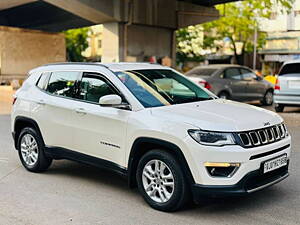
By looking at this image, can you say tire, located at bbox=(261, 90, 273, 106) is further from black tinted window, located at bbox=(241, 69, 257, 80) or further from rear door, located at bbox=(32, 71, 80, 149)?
rear door, located at bbox=(32, 71, 80, 149)

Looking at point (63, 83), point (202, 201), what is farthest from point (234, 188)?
point (63, 83)

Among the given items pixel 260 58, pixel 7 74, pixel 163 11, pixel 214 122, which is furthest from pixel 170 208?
pixel 260 58

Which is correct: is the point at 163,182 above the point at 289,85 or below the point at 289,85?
below

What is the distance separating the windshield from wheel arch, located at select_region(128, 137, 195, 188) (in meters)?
0.45

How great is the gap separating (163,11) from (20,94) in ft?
53.3

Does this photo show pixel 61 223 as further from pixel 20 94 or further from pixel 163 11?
pixel 163 11

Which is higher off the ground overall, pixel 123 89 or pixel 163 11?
pixel 163 11

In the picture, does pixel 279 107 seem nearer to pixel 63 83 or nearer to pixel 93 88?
pixel 63 83

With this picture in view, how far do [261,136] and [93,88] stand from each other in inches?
89.7

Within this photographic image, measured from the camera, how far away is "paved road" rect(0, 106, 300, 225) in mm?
4633

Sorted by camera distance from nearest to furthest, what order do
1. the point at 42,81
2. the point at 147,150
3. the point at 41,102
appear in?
the point at 147,150, the point at 41,102, the point at 42,81

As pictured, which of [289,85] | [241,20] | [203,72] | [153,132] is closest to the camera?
[153,132]

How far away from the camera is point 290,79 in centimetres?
1334

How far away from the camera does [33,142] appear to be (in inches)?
261
